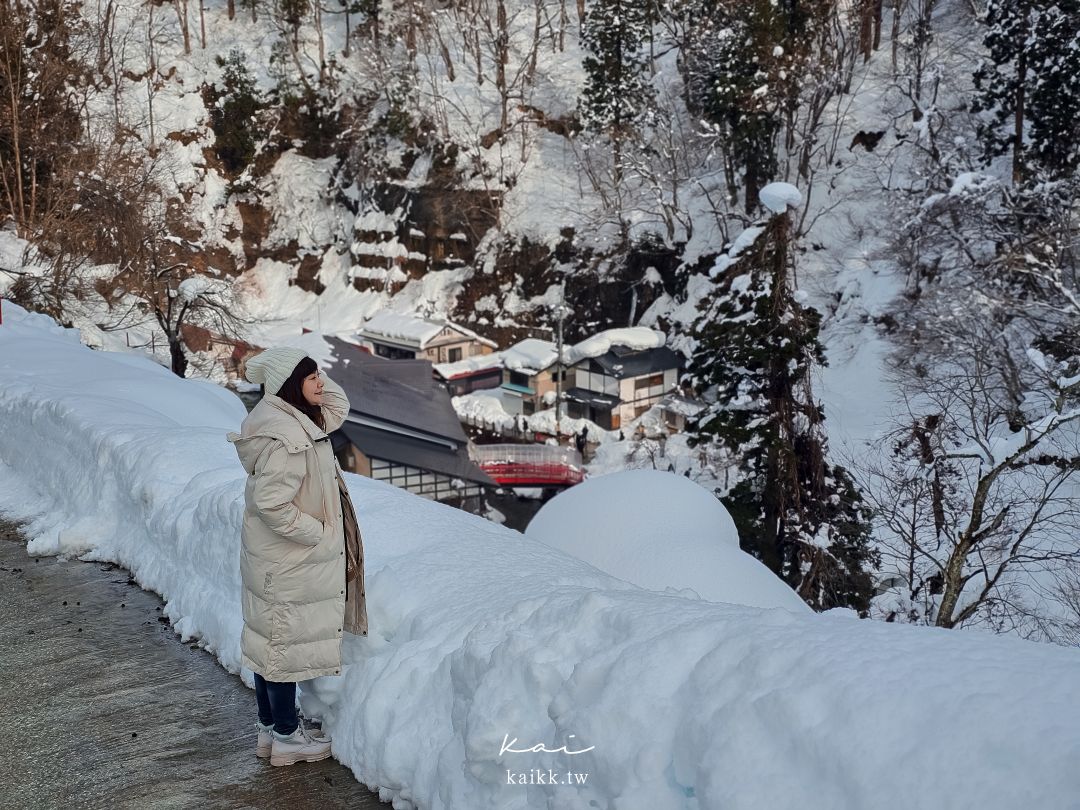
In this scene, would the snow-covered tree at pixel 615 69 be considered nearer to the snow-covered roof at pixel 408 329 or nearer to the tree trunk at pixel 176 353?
the snow-covered roof at pixel 408 329

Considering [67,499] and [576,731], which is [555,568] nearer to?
[576,731]

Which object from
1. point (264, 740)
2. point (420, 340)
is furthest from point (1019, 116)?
point (264, 740)

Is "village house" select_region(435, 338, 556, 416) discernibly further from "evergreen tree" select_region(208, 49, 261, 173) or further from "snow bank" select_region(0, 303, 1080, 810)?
"snow bank" select_region(0, 303, 1080, 810)

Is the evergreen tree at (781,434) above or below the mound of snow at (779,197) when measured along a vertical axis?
below

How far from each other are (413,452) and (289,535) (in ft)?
62.2

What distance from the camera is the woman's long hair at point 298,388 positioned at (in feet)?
10.6

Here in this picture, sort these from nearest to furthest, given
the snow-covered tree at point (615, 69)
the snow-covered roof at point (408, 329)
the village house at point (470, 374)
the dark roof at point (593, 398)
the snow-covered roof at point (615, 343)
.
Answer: the dark roof at point (593, 398) < the snow-covered roof at point (615, 343) < the village house at point (470, 374) < the snow-covered roof at point (408, 329) < the snow-covered tree at point (615, 69)

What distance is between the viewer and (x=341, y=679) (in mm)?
3523

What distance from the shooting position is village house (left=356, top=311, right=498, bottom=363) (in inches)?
1323

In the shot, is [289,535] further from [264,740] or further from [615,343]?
[615,343]

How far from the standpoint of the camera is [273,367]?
323 centimetres

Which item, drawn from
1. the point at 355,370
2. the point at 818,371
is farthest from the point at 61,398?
the point at 818,371

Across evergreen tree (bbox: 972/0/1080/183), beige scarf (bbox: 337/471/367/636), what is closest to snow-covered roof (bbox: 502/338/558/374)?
evergreen tree (bbox: 972/0/1080/183)

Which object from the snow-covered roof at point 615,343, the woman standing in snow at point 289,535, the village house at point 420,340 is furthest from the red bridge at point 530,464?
the woman standing in snow at point 289,535
